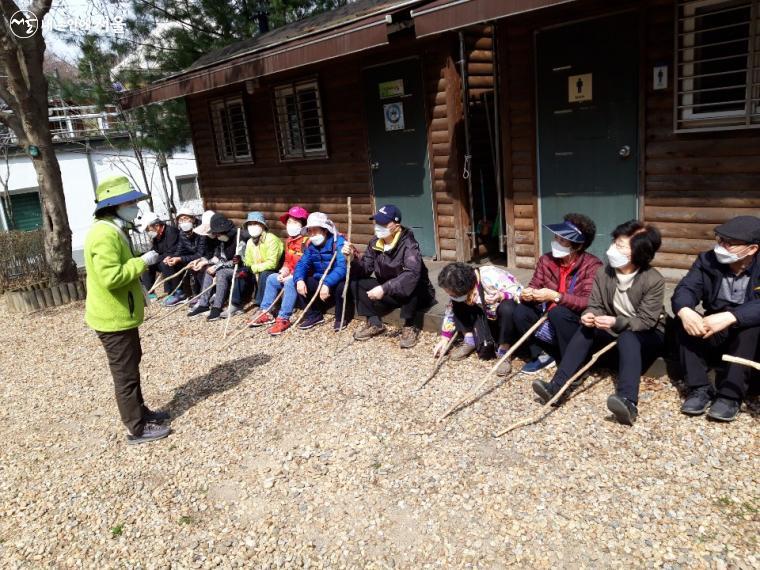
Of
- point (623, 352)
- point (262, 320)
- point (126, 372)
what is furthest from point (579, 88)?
point (126, 372)

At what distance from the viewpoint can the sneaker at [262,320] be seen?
6.62m

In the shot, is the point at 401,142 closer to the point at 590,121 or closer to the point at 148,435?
the point at 590,121

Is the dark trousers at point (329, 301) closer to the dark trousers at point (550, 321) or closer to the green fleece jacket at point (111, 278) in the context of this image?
the dark trousers at point (550, 321)

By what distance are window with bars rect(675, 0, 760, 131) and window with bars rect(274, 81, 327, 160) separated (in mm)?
4796

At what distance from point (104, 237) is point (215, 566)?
2151 mm

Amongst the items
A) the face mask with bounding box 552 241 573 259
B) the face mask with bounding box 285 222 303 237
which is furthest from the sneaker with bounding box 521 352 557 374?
the face mask with bounding box 285 222 303 237

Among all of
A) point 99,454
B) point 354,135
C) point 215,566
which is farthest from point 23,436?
point 354,135

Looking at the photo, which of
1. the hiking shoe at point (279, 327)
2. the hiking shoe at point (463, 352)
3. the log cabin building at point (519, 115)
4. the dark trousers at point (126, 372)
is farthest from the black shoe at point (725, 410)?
the hiking shoe at point (279, 327)

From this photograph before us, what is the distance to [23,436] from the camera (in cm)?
469

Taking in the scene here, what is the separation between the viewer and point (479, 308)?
15.8ft

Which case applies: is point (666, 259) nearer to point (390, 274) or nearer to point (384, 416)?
point (390, 274)

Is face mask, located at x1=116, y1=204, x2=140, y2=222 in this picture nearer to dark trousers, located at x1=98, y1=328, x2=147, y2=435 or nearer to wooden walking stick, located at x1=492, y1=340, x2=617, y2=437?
dark trousers, located at x1=98, y1=328, x2=147, y2=435

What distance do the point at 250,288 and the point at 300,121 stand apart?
9.40 feet

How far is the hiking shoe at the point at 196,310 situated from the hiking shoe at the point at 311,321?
1.80 metres
